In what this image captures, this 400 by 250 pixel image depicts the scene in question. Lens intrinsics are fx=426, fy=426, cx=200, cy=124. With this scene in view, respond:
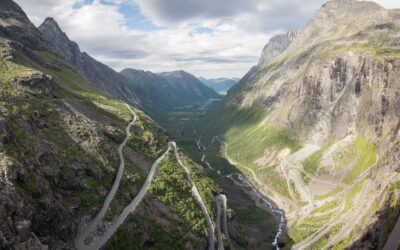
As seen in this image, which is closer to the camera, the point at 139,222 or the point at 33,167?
the point at 33,167

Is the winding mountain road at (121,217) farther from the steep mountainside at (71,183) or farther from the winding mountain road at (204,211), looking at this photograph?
the winding mountain road at (204,211)

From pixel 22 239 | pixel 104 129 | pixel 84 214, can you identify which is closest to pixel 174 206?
pixel 84 214

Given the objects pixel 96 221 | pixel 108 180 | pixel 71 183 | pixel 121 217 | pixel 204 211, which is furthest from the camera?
pixel 204 211

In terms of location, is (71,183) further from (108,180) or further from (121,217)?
(121,217)

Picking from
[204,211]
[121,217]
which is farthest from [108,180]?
[204,211]

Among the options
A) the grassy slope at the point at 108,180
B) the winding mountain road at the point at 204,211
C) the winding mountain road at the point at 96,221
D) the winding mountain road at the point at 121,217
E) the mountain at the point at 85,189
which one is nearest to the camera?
the mountain at the point at 85,189

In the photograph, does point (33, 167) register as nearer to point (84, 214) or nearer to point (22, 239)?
point (84, 214)

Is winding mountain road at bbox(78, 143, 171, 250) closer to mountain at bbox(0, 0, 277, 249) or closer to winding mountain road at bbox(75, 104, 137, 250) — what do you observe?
mountain at bbox(0, 0, 277, 249)

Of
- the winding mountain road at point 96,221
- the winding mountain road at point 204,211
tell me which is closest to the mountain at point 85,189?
the winding mountain road at point 96,221
